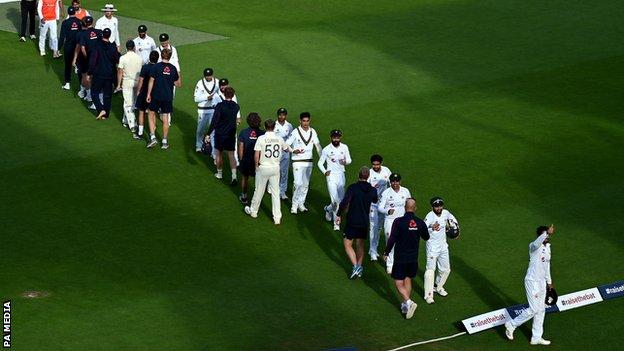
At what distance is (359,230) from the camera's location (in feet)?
69.9

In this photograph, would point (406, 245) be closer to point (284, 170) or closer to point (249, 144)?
point (249, 144)

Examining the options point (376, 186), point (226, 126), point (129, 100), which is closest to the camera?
point (376, 186)

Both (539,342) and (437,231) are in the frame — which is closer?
(539,342)

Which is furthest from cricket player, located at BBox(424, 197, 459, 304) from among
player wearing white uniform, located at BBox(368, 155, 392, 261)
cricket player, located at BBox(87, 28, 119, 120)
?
cricket player, located at BBox(87, 28, 119, 120)

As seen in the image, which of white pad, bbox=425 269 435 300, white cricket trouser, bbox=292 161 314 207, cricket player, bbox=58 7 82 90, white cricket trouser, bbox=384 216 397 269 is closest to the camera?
white pad, bbox=425 269 435 300

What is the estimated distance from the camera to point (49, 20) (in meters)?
32.6

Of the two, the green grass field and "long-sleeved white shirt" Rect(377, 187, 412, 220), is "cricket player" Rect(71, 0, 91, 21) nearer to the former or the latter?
the green grass field

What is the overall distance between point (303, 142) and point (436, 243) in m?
4.33

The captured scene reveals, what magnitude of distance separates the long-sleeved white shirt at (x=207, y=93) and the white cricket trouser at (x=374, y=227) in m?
5.68

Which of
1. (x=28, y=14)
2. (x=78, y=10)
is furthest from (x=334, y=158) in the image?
(x=28, y=14)

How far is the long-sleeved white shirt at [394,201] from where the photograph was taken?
70.5ft

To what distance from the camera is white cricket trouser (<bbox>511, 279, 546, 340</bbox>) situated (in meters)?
19.2

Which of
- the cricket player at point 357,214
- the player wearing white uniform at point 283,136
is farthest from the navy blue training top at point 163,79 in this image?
the cricket player at point 357,214

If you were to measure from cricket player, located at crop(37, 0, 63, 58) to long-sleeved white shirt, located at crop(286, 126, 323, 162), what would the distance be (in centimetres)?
1138
